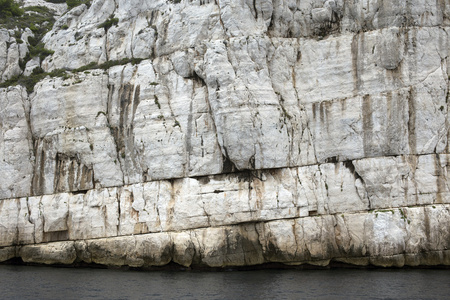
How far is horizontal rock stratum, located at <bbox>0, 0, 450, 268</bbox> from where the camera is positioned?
114 ft

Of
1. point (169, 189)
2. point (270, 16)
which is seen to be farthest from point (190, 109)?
point (270, 16)

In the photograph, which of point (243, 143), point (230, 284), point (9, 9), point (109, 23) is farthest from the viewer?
point (9, 9)

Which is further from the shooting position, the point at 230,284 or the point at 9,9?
the point at 9,9

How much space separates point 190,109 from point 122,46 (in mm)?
9701

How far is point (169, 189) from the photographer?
124 ft

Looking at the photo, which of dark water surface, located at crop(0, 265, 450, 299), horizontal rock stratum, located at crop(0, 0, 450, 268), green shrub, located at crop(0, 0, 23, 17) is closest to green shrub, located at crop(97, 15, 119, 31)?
horizontal rock stratum, located at crop(0, 0, 450, 268)

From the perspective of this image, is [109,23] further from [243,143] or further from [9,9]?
[243,143]

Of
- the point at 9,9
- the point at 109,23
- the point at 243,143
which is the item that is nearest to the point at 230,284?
the point at 243,143

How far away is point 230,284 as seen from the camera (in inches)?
1155

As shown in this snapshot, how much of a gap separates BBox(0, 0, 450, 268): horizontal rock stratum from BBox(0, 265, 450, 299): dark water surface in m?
2.16

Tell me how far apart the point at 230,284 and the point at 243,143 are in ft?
35.3

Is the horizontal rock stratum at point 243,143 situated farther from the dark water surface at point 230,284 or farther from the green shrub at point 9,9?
the green shrub at point 9,9

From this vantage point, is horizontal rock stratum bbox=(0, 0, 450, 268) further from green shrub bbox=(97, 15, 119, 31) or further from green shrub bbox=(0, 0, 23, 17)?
green shrub bbox=(0, 0, 23, 17)

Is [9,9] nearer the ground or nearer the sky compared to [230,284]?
nearer the sky
